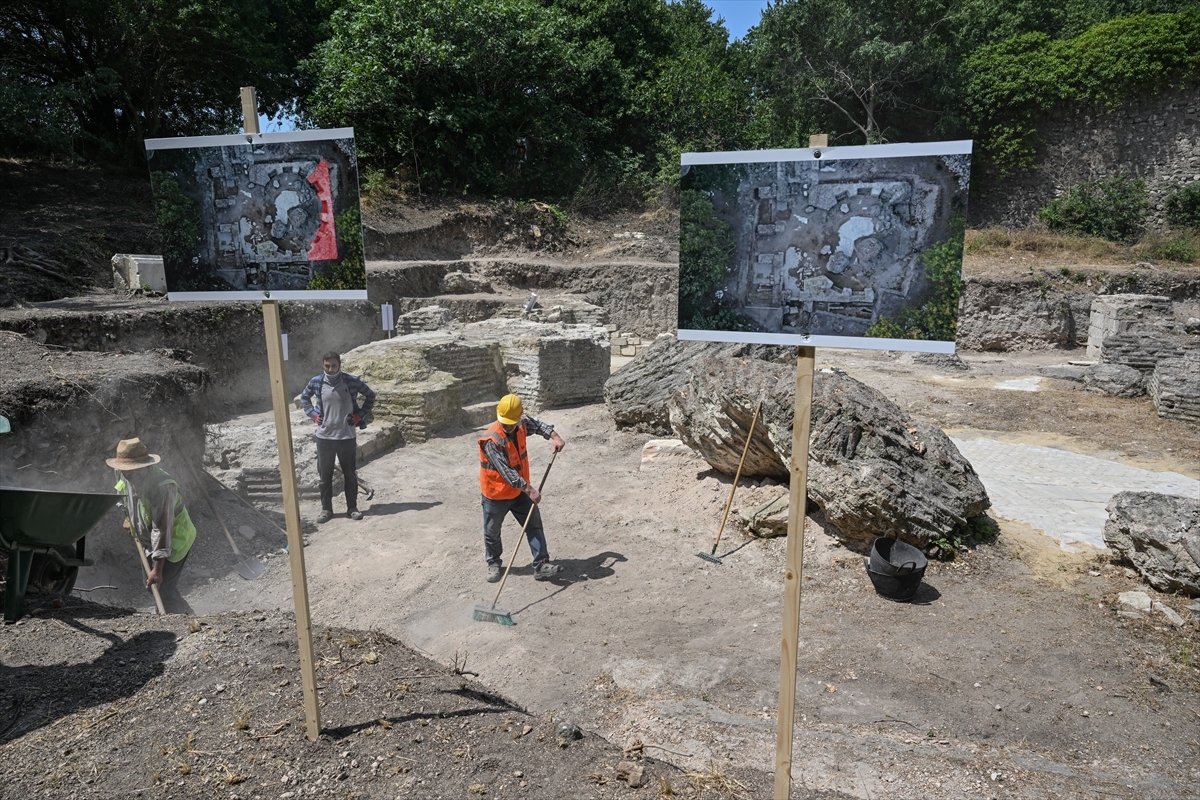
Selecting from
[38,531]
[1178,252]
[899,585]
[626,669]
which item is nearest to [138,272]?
[38,531]

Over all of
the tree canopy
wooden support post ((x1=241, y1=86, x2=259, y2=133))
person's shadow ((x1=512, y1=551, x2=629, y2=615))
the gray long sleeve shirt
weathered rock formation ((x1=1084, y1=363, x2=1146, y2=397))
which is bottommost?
person's shadow ((x1=512, y1=551, x2=629, y2=615))

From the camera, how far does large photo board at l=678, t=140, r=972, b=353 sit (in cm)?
257

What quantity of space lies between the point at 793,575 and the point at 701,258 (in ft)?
4.17

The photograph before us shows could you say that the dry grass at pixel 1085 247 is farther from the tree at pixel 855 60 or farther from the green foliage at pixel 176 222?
the green foliage at pixel 176 222

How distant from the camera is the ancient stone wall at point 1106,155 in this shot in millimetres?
22656

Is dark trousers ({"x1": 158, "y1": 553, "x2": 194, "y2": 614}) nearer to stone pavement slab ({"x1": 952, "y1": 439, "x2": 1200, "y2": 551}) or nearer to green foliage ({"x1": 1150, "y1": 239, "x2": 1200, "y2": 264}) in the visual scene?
stone pavement slab ({"x1": 952, "y1": 439, "x2": 1200, "y2": 551})

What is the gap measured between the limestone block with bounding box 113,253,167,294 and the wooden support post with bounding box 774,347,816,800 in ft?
39.5

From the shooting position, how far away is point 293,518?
125 inches

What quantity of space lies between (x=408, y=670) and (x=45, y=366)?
15.4ft

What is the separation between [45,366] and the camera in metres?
6.16

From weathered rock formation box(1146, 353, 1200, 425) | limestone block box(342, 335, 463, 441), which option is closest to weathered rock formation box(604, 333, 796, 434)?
limestone block box(342, 335, 463, 441)

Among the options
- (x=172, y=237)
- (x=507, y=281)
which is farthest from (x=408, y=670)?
(x=507, y=281)

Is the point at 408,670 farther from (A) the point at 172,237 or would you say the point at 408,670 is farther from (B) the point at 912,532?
(B) the point at 912,532

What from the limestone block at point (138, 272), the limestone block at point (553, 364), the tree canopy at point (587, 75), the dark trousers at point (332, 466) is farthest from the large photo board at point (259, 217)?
the tree canopy at point (587, 75)
